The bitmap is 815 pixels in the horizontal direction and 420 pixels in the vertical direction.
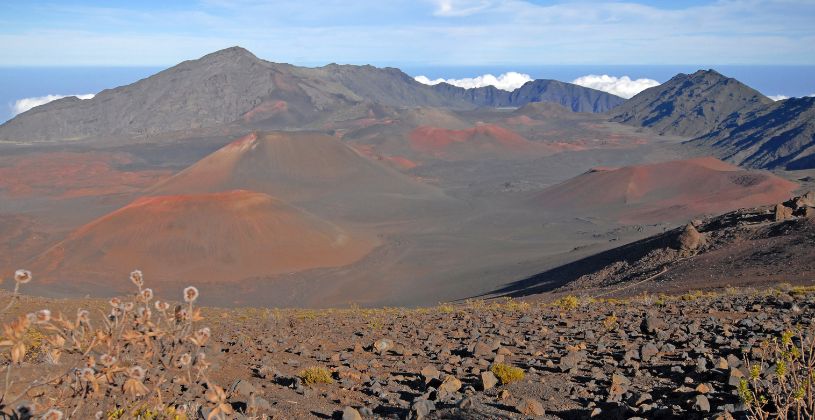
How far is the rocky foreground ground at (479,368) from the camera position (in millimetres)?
5070

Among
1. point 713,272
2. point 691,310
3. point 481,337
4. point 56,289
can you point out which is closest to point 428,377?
point 481,337

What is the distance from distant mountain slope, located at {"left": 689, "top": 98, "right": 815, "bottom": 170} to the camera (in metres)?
102

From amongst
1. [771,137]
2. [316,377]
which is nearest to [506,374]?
[316,377]

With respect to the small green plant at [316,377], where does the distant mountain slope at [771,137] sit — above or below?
above

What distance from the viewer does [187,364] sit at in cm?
332

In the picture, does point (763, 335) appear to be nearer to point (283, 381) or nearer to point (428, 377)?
point (428, 377)

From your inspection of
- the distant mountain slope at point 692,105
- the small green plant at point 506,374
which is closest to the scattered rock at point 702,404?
the small green plant at point 506,374

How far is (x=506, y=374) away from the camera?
6.86 m

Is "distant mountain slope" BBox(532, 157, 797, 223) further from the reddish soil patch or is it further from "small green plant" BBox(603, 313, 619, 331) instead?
the reddish soil patch

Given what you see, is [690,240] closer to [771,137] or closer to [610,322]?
[610,322]

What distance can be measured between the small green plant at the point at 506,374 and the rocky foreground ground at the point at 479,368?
0.01m

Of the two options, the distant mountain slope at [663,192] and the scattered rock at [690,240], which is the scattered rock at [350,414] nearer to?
the scattered rock at [690,240]

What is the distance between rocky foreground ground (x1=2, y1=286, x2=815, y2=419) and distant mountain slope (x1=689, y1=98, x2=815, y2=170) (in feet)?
317

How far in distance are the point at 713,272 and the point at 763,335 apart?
45.4 feet
